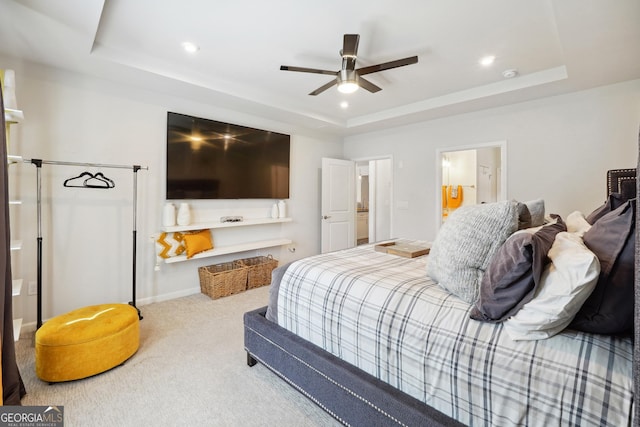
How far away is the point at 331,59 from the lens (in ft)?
9.08

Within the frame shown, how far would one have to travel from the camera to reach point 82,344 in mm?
1885

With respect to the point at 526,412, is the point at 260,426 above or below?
below

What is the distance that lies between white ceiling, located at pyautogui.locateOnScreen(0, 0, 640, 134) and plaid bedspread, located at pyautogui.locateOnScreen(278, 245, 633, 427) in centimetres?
186

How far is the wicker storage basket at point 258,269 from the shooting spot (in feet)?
12.8

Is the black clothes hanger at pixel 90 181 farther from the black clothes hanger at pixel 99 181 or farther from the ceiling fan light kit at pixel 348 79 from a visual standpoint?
the ceiling fan light kit at pixel 348 79

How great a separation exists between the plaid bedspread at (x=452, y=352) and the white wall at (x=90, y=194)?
7.59 feet

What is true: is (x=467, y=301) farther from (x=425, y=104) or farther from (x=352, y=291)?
(x=425, y=104)

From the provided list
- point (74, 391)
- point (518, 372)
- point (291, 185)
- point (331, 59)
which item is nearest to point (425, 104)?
point (331, 59)

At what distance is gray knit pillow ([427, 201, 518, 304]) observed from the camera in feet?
4.08

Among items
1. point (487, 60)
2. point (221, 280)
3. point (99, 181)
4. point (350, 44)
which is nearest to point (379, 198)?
point (487, 60)

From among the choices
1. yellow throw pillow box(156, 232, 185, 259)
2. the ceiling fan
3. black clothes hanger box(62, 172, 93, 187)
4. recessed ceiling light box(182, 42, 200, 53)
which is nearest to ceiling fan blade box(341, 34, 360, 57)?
the ceiling fan

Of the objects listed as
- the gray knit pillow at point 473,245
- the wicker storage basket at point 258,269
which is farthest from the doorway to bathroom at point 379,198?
the gray knit pillow at point 473,245

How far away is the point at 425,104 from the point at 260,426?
3.91 meters

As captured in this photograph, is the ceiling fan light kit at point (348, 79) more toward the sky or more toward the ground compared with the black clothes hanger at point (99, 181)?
more toward the sky
